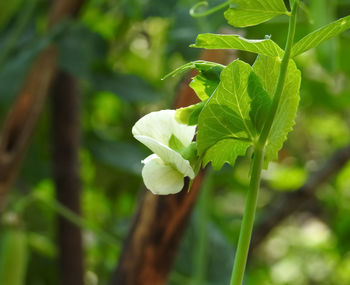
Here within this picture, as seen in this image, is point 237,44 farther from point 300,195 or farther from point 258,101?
point 300,195

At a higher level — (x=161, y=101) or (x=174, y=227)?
(x=161, y=101)

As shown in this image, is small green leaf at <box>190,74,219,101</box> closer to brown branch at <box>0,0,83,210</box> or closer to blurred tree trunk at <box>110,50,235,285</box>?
blurred tree trunk at <box>110,50,235,285</box>

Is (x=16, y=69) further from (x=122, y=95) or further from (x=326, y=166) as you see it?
(x=326, y=166)

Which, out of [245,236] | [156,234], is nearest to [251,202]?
[245,236]

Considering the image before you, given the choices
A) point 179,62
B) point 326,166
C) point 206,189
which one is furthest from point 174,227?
point 179,62

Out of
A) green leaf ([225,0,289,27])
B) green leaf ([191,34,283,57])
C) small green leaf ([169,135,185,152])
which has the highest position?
green leaf ([225,0,289,27])

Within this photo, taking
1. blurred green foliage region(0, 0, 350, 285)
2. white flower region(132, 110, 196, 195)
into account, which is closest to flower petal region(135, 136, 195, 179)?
white flower region(132, 110, 196, 195)
